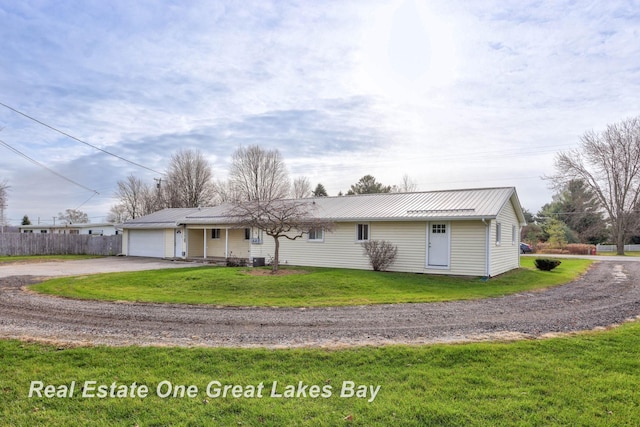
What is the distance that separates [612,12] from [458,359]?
9.80 metres

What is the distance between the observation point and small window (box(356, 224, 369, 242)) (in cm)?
1723

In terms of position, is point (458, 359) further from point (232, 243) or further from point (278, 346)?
point (232, 243)

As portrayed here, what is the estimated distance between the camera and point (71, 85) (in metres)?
15.2

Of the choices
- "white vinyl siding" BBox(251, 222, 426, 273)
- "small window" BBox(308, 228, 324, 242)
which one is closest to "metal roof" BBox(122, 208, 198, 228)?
"white vinyl siding" BBox(251, 222, 426, 273)

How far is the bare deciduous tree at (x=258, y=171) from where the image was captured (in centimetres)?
4125

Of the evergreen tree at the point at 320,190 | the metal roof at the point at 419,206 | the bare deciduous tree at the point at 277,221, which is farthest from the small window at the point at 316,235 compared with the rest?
Answer: the evergreen tree at the point at 320,190

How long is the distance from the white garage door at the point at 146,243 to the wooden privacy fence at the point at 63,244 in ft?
8.38

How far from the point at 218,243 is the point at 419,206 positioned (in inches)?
A: 539

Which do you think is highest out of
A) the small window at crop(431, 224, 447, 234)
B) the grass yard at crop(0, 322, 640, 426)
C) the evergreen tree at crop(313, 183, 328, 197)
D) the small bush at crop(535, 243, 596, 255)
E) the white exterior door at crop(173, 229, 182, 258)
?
the evergreen tree at crop(313, 183, 328, 197)

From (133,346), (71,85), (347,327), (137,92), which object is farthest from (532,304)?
(71,85)

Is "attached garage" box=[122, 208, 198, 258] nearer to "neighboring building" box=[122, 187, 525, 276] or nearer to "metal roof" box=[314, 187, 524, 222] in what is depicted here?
"neighboring building" box=[122, 187, 525, 276]

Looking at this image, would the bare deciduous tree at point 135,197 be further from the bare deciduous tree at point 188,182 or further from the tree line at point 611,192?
the tree line at point 611,192

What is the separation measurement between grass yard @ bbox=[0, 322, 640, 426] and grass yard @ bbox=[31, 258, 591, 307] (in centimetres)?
448

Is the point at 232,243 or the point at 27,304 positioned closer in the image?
the point at 27,304
